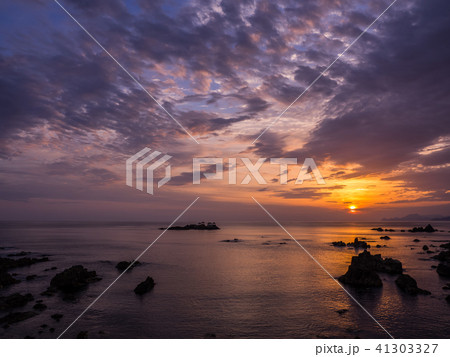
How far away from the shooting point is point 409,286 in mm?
34625

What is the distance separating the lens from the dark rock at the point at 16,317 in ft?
75.8

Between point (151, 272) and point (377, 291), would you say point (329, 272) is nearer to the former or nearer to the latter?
point (377, 291)

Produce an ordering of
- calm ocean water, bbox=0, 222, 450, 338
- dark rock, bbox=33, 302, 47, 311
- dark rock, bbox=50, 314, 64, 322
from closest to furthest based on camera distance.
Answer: calm ocean water, bbox=0, 222, 450, 338
dark rock, bbox=50, 314, 64, 322
dark rock, bbox=33, 302, 47, 311

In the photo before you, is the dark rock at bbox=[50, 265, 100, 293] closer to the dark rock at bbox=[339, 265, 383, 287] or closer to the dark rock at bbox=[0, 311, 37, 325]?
the dark rock at bbox=[0, 311, 37, 325]

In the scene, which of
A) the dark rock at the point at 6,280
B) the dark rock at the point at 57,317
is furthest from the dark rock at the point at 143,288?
the dark rock at the point at 6,280

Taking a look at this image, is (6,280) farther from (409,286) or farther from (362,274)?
(409,286)

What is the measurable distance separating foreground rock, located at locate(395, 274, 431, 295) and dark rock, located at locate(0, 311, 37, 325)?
4113 cm

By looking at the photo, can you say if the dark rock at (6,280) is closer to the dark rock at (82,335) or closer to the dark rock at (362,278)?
the dark rock at (82,335)

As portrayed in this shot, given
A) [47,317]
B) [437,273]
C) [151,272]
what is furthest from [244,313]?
[437,273]

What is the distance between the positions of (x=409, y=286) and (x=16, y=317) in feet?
141

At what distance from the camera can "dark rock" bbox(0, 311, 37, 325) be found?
Answer: 75.8 ft

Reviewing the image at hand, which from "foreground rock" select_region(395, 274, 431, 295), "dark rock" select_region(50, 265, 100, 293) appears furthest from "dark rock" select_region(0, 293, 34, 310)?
"foreground rock" select_region(395, 274, 431, 295)

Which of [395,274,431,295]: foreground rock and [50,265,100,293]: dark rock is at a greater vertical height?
[50,265,100,293]: dark rock
